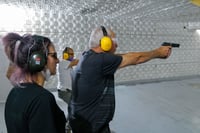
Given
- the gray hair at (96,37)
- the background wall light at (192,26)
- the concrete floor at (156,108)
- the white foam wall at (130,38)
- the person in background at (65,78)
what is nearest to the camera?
the gray hair at (96,37)

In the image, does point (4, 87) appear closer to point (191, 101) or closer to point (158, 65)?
point (191, 101)

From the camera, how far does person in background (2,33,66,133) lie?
0.88m

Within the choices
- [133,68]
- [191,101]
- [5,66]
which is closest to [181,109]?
[191,101]

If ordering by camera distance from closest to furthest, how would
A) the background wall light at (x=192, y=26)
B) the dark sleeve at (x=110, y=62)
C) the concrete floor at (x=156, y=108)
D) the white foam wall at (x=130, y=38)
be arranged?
the dark sleeve at (x=110, y=62), the concrete floor at (x=156, y=108), the white foam wall at (x=130, y=38), the background wall light at (x=192, y=26)

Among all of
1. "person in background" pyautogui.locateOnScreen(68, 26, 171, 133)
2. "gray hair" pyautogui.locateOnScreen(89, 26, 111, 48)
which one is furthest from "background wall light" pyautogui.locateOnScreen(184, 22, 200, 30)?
"gray hair" pyautogui.locateOnScreen(89, 26, 111, 48)

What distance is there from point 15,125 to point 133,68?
4795 millimetres

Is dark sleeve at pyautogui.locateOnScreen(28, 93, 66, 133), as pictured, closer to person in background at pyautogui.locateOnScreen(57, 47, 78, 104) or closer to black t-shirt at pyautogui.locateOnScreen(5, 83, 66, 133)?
black t-shirt at pyautogui.locateOnScreen(5, 83, 66, 133)

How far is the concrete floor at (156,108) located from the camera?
9.04 ft

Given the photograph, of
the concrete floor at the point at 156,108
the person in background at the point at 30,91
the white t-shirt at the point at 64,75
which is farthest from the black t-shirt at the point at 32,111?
the concrete floor at the point at 156,108

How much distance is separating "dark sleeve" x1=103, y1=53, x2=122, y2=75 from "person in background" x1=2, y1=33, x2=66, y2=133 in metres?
0.48

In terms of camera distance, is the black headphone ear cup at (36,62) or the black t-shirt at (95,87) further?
the black t-shirt at (95,87)

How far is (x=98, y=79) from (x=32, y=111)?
27.3 inches

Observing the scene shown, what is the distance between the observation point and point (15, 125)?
3.05 ft

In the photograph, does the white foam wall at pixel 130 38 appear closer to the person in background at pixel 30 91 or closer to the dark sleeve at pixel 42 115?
the person in background at pixel 30 91
